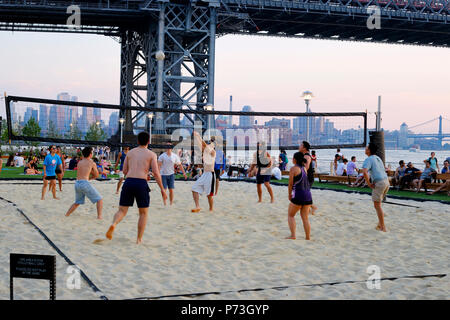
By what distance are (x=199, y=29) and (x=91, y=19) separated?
952 centimetres

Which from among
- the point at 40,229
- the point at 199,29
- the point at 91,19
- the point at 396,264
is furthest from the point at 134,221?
the point at 91,19

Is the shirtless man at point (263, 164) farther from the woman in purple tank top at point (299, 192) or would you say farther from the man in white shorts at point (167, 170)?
the woman in purple tank top at point (299, 192)

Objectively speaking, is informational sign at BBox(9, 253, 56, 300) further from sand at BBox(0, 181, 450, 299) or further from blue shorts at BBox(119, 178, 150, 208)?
blue shorts at BBox(119, 178, 150, 208)

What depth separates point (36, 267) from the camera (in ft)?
12.1

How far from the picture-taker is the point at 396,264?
6184 mm

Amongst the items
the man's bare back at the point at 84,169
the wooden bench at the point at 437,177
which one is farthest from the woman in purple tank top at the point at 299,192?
the wooden bench at the point at 437,177

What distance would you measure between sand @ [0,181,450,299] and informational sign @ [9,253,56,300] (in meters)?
0.87

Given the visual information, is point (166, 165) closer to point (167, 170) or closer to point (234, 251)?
point (167, 170)

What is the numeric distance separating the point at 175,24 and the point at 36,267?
38043 millimetres

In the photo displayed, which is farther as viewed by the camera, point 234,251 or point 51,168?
A: point 51,168

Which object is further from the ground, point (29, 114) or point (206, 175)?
point (29, 114)

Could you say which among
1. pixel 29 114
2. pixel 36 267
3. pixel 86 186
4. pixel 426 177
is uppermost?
A: pixel 29 114

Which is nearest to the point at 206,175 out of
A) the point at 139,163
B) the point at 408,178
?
the point at 139,163

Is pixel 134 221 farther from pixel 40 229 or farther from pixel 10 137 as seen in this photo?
pixel 10 137
